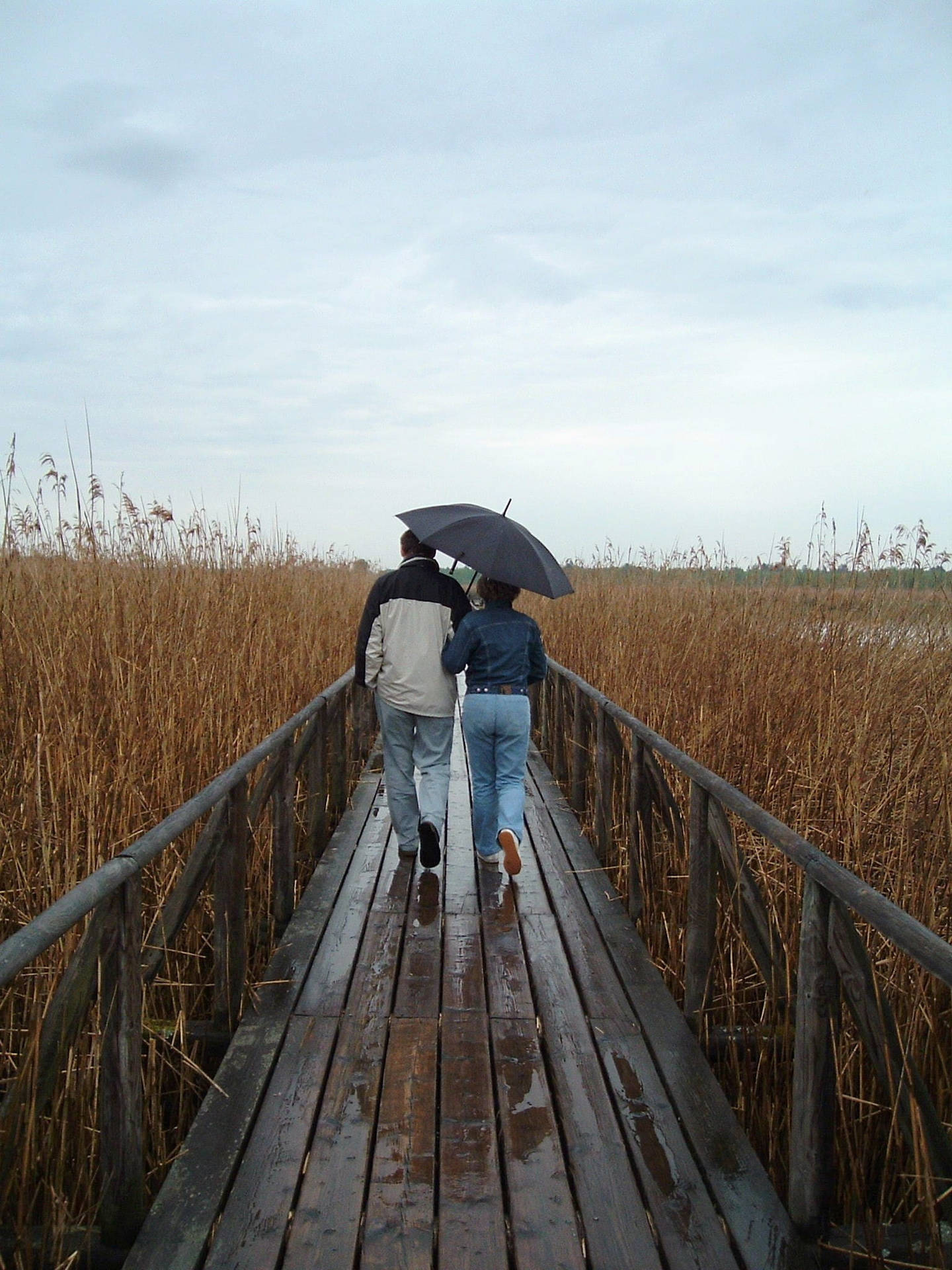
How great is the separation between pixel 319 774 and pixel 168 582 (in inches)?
Answer: 47.2

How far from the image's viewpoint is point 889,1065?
5.75ft

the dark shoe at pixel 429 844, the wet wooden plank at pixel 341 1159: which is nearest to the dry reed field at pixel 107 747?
the wet wooden plank at pixel 341 1159

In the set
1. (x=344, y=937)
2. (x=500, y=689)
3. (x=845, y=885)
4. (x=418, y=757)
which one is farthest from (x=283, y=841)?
(x=845, y=885)

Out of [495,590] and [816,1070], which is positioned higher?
[495,590]

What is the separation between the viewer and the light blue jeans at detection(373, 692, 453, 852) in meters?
4.34

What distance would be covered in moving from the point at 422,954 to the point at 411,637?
133 centimetres

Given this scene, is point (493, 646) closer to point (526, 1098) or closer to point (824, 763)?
point (824, 763)

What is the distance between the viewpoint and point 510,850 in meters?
4.07

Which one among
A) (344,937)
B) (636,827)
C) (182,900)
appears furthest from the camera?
(636,827)

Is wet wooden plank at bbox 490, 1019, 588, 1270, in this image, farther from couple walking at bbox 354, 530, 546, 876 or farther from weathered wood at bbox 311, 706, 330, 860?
weathered wood at bbox 311, 706, 330, 860

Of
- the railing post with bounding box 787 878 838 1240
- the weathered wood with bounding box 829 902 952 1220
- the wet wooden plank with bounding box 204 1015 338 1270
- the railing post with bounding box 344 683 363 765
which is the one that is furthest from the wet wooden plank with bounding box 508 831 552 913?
the railing post with bounding box 344 683 363 765

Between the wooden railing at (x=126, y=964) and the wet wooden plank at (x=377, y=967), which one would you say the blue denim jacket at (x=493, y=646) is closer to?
the wooden railing at (x=126, y=964)

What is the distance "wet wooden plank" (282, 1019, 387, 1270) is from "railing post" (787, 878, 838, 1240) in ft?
2.95

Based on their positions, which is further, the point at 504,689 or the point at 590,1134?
the point at 504,689
